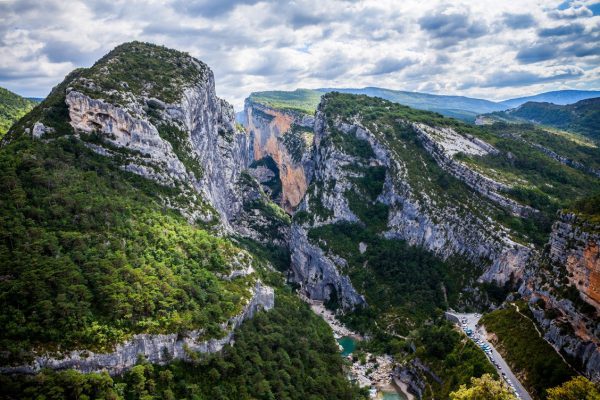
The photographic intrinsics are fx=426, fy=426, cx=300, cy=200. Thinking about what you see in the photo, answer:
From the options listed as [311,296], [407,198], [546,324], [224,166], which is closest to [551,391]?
[546,324]

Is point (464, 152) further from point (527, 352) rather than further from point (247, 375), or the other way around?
point (247, 375)

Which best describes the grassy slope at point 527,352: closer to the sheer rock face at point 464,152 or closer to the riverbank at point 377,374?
the riverbank at point 377,374

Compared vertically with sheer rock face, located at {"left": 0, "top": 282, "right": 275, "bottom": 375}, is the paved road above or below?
below

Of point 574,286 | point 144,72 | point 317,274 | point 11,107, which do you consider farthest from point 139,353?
point 11,107

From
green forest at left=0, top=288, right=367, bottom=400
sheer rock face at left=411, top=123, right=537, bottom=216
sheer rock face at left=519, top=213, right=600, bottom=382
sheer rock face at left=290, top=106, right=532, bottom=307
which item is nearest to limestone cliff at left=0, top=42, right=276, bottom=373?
green forest at left=0, top=288, right=367, bottom=400

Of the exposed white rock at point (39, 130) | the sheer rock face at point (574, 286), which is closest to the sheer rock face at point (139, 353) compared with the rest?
the exposed white rock at point (39, 130)

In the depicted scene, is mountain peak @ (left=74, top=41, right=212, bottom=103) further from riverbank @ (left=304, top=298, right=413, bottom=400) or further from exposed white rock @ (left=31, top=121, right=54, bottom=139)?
Answer: riverbank @ (left=304, top=298, right=413, bottom=400)
